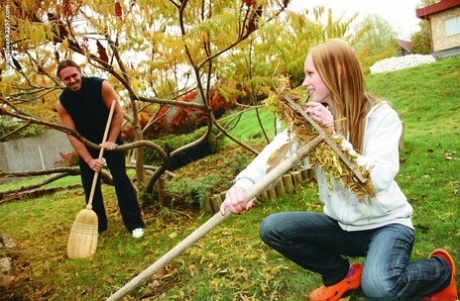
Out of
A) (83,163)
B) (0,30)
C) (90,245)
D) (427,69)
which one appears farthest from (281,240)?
(427,69)

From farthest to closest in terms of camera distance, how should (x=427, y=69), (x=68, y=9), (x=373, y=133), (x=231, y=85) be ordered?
(x=427, y=69), (x=231, y=85), (x=68, y=9), (x=373, y=133)

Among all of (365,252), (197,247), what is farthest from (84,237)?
(365,252)

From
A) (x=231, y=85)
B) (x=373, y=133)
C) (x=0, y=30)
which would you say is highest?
(x=0, y=30)

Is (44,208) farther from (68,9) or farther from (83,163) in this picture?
(68,9)

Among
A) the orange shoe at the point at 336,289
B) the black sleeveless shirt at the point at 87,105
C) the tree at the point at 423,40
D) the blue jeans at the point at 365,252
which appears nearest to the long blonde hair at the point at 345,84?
the blue jeans at the point at 365,252

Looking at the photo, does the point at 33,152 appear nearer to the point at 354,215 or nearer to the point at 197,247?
the point at 197,247

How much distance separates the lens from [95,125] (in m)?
4.05

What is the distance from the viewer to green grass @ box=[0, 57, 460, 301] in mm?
2836

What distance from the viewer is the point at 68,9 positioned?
3.37m

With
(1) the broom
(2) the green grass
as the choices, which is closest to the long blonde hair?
(2) the green grass

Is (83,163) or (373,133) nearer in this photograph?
(373,133)

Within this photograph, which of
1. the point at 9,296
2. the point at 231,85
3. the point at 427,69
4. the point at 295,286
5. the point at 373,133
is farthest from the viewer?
the point at 427,69

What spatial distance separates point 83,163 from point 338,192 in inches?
113

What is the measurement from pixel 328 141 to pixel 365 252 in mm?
814
